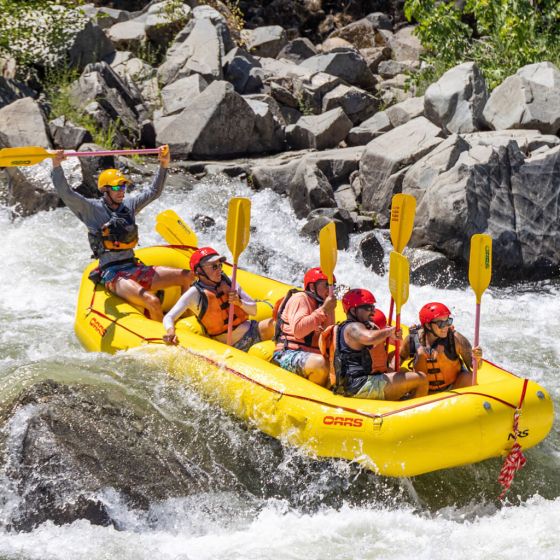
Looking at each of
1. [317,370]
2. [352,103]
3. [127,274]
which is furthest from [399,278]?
[352,103]

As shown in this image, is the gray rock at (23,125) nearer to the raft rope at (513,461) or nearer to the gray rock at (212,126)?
the gray rock at (212,126)

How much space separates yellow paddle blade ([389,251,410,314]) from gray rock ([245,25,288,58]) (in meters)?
9.21

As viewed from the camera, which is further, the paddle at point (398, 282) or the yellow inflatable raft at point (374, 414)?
the paddle at point (398, 282)

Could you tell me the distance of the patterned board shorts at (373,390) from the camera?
4.90 m

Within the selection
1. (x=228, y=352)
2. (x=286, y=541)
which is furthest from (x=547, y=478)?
(x=228, y=352)

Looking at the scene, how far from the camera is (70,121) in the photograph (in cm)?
1013

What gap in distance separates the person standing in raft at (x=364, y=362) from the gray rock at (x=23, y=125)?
5.57m

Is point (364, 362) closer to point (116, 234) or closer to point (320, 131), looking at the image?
point (116, 234)

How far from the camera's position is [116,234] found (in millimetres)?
6137

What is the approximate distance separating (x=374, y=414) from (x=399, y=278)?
0.80 metres

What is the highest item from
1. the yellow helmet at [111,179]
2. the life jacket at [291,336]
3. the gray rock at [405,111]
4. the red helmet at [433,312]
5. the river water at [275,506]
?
the gray rock at [405,111]

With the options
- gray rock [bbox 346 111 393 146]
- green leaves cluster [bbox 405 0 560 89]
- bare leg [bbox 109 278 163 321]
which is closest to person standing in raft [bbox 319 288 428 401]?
bare leg [bbox 109 278 163 321]

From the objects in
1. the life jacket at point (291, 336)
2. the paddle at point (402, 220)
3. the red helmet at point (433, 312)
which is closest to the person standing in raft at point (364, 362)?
the red helmet at point (433, 312)

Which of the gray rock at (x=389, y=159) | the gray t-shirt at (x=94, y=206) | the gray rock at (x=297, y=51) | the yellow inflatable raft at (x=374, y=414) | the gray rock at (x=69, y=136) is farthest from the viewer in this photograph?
the gray rock at (x=297, y=51)
